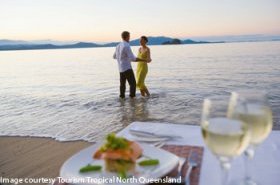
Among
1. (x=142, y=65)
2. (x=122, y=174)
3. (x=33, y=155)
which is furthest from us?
(x=142, y=65)

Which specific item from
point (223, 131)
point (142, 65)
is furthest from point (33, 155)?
point (142, 65)

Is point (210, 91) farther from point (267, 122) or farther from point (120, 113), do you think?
point (267, 122)

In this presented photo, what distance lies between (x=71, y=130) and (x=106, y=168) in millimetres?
6209

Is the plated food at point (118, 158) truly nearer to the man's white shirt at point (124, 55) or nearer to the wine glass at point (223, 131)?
the wine glass at point (223, 131)

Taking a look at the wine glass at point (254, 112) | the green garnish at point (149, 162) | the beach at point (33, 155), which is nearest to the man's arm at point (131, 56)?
the beach at point (33, 155)

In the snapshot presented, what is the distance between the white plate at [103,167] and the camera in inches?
48.8

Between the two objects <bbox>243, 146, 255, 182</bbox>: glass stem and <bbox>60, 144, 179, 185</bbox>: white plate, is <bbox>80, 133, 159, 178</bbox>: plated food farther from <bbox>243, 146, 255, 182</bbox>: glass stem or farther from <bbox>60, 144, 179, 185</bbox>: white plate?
<bbox>243, 146, 255, 182</bbox>: glass stem

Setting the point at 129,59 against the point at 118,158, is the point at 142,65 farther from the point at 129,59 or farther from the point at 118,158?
the point at 118,158

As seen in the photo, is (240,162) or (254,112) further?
(240,162)

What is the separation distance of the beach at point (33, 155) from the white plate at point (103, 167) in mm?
3381

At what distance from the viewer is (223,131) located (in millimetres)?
1029

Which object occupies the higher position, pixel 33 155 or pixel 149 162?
pixel 149 162

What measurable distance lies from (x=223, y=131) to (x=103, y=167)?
51cm

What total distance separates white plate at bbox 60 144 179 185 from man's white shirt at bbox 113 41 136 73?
8620mm
